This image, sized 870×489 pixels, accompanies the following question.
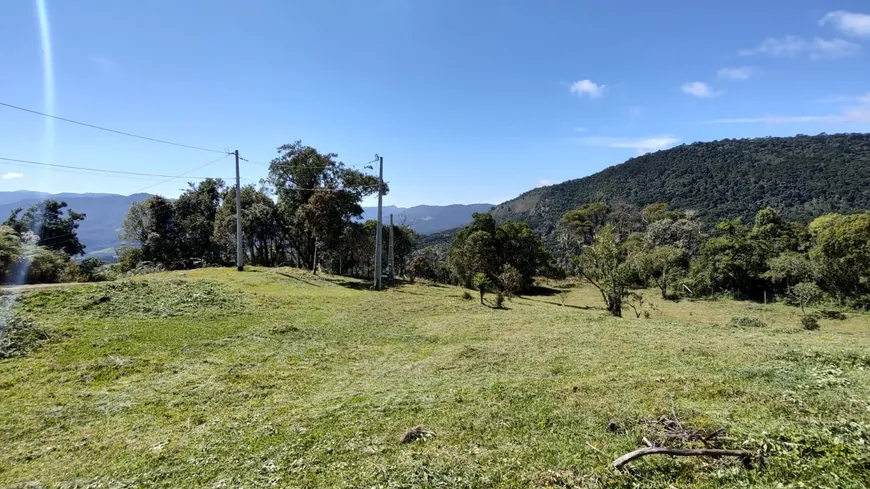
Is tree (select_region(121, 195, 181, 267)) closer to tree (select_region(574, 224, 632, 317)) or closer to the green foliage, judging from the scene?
the green foliage

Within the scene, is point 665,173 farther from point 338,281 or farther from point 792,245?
point 338,281

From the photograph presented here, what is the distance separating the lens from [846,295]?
33.9 metres

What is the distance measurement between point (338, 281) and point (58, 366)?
22.1m

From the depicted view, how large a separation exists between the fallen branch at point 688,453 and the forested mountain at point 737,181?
106110mm

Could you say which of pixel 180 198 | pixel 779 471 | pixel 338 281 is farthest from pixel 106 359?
pixel 180 198

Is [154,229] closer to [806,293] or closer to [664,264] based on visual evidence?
[664,264]

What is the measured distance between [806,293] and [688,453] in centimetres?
3782

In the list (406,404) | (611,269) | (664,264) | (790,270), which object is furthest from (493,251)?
(406,404)

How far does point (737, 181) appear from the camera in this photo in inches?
4385

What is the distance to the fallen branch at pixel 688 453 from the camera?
193 inches

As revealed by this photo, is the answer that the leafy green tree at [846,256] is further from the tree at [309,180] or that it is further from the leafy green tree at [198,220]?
the leafy green tree at [198,220]

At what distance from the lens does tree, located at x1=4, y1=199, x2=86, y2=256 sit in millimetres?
39975

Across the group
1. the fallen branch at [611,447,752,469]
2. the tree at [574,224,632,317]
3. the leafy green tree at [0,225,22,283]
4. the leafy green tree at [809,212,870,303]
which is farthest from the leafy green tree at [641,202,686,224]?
the leafy green tree at [0,225,22,283]

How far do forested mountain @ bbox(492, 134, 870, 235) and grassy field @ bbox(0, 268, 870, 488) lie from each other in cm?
10119
